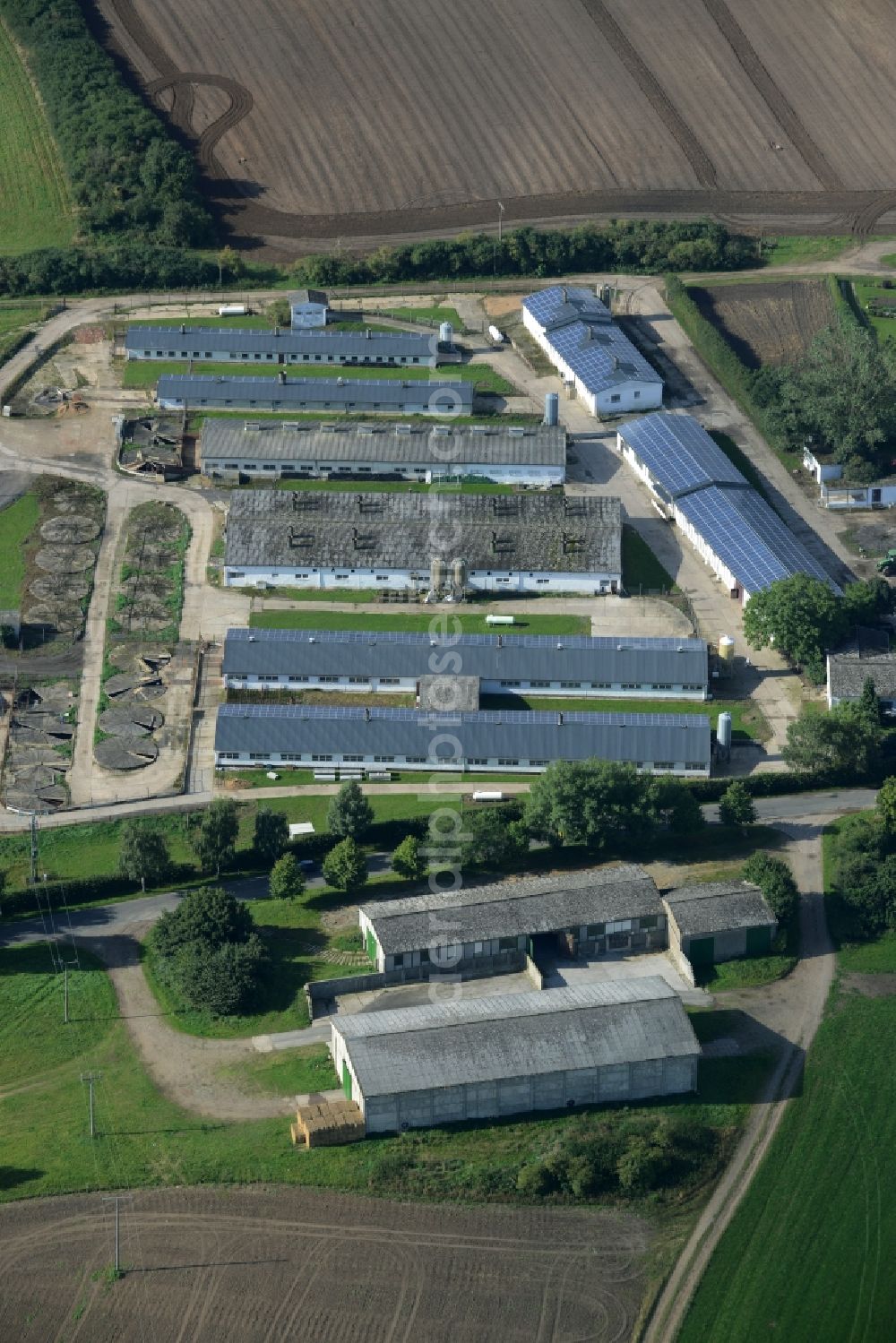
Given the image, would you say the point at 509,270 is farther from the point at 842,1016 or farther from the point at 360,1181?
the point at 360,1181

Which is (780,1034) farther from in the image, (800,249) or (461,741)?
(800,249)

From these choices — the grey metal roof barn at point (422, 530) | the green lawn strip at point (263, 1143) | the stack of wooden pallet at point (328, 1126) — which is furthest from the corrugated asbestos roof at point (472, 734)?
the stack of wooden pallet at point (328, 1126)

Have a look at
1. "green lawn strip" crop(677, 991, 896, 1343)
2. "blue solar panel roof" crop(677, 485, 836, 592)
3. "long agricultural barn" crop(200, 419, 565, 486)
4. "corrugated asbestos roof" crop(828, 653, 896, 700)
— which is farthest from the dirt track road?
"long agricultural barn" crop(200, 419, 565, 486)

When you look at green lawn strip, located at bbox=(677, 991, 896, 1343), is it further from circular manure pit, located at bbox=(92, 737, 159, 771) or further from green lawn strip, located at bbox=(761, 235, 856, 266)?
green lawn strip, located at bbox=(761, 235, 856, 266)

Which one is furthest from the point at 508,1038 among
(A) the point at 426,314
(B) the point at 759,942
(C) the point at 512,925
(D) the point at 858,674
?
(A) the point at 426,314

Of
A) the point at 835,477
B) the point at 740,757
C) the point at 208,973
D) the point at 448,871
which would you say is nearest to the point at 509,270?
the point at 835,477
